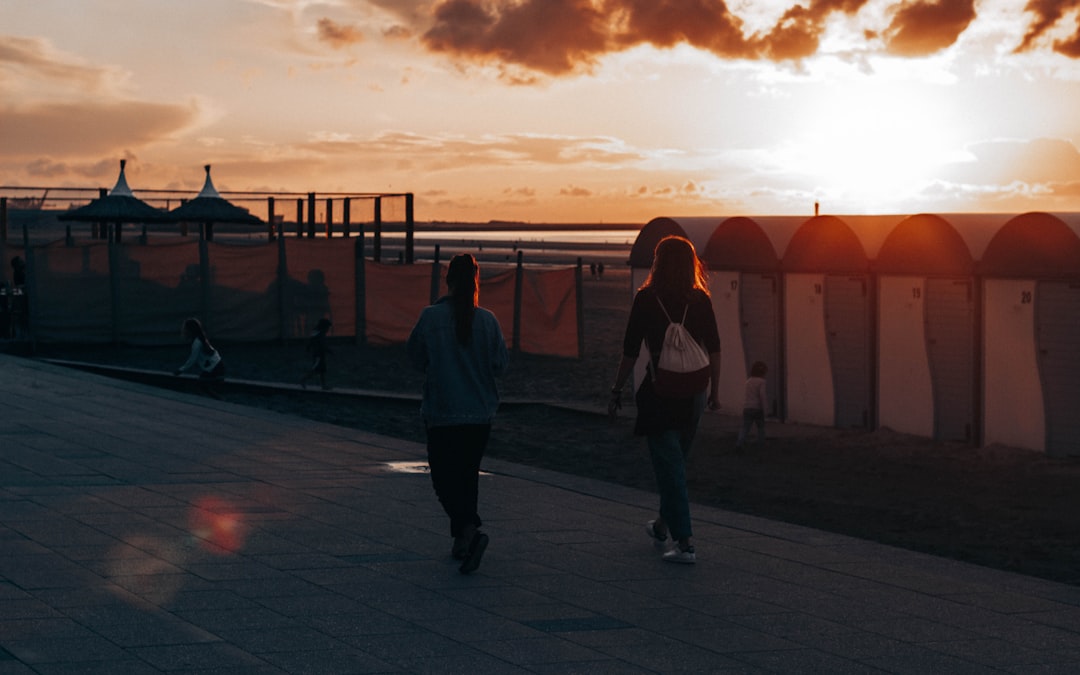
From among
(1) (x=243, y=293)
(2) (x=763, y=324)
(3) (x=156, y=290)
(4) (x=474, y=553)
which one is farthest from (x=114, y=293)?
(4) (x=474, y=553)

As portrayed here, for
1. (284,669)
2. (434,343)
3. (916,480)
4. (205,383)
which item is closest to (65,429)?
(205,383)

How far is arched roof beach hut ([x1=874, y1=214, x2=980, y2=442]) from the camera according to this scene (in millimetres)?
14977

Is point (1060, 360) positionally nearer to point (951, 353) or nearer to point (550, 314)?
point (951, 353)

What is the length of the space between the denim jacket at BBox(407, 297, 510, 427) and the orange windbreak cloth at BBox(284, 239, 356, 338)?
2006 centimetres

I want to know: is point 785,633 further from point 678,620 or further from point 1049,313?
point 1049,313

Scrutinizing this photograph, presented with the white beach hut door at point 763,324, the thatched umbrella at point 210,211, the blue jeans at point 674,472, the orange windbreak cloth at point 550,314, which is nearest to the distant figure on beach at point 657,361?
the blue jeans at point 674,472

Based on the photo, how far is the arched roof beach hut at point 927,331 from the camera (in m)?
15.0

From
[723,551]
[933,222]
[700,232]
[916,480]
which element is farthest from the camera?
[700,232]

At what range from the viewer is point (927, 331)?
15.4 metres

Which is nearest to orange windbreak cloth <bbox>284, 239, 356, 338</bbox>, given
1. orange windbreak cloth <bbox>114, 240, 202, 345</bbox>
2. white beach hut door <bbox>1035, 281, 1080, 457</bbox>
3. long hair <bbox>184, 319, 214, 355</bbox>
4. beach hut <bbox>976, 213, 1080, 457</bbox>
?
orange windbreak cloth <bbox>114, 240, 202, 345</bbox>

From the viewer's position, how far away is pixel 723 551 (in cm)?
848

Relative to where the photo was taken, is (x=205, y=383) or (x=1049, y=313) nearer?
(x=1049, y=313)

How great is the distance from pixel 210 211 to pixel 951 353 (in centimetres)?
2367

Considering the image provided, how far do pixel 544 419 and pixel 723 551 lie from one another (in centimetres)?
917
